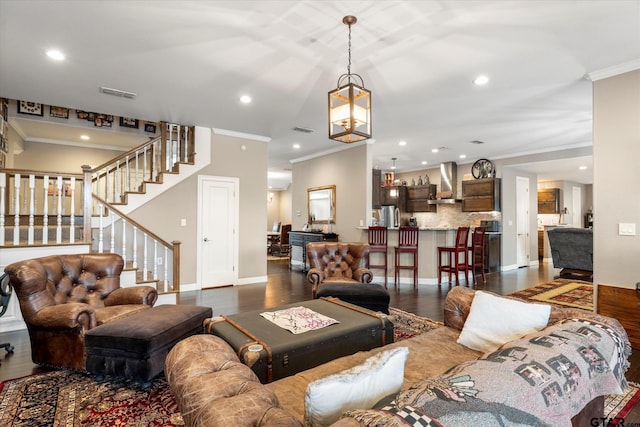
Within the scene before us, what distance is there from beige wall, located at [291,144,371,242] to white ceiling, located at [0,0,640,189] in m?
1.63

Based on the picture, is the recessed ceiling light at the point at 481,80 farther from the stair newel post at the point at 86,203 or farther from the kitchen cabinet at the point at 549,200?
the kitchen cabinet at the point at 549,200

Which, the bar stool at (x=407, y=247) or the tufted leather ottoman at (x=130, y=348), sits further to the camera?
the bar stool at (x=407, y=247)

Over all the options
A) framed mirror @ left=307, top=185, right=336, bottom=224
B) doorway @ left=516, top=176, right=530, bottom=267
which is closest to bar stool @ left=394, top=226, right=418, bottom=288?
framed mirror @ left=307, top=185, right=336, bottom=224

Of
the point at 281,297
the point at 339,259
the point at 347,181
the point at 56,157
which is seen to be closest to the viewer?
the point at 339,259

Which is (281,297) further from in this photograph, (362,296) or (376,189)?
(376,189)

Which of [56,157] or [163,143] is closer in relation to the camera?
[163,143]

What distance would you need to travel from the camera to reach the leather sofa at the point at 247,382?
34.0 inches

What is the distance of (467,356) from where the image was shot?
1.89 metres

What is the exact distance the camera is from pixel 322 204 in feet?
26.2

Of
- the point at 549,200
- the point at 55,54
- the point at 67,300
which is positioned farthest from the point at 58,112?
the point at 549,200

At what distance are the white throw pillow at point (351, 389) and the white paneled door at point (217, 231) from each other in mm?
5273

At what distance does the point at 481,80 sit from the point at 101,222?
5.20 metres

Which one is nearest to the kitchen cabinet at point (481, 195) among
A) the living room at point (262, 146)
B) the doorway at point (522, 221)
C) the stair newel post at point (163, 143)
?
the living room at point (262, 146)

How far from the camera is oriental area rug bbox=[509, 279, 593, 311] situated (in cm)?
470
